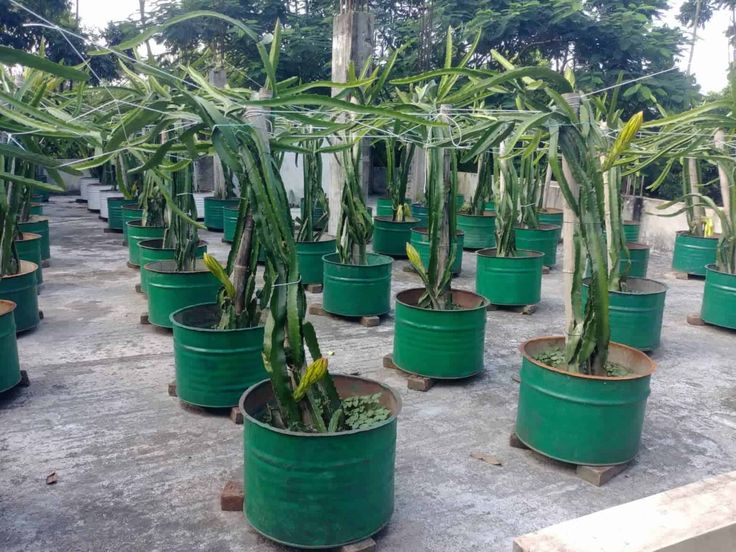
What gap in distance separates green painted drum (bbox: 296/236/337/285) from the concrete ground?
1.05 meters

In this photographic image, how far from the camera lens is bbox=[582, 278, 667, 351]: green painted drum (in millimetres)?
4426

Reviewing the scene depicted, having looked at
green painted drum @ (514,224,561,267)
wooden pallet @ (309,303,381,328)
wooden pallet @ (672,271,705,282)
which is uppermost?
green painted drum @ (514,224,561,267)

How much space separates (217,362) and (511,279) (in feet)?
9.84

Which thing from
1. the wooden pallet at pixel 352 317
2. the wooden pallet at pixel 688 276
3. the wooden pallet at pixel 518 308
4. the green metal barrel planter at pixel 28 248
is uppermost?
the green metal barrel planter at pixel 28 248

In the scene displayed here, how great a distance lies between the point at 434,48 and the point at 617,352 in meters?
10.8

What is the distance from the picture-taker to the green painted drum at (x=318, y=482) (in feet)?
7.11

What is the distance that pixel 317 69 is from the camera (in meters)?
13.6

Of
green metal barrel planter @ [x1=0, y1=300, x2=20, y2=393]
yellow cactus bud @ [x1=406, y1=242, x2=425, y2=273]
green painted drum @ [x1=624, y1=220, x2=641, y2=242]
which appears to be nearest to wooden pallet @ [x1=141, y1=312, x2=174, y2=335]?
green metal barrel planter @ [x1=0, y1=300, x2=20, y2=393]

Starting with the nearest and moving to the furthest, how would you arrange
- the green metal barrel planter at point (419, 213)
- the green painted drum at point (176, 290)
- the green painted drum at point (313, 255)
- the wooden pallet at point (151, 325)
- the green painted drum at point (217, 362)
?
the green painted drum at point (217, 362), the green painted drum at point (176, 290), the wooden pallet at point (151, 325), the green painted drum at point (313, 255), the green metal barrel planter at point (419, 213)

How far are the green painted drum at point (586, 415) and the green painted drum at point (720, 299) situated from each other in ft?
8.45

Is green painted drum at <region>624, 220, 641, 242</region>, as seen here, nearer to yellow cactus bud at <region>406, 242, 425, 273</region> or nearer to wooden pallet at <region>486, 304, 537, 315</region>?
wooden pallet at <region>486, 304, 537, 315</region>

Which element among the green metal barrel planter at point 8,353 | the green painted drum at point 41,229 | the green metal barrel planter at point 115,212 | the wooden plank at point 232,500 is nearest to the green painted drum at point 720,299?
the wooden plank at point 232,500

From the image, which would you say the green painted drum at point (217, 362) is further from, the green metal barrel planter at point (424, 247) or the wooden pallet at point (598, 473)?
the green metal barrel planter at point (424, 247)

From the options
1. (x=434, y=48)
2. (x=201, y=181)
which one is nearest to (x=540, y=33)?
(x=434, y=48)
